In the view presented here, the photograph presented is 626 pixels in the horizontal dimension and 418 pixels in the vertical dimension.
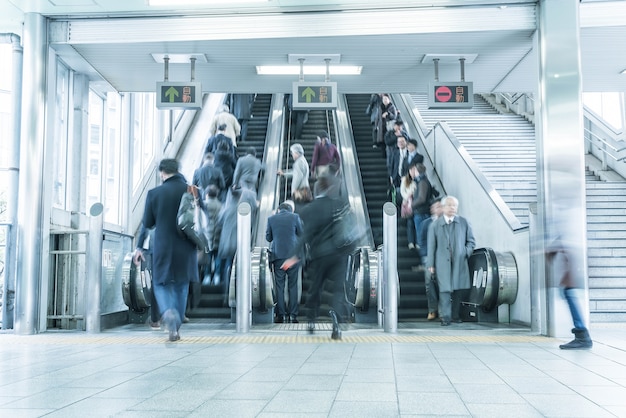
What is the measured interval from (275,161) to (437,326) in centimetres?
575

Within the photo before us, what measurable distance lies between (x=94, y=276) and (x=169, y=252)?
6.05 feet

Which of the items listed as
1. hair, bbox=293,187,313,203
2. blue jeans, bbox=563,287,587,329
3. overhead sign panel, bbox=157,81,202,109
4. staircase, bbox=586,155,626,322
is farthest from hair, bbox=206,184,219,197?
blue jeans, bbox=563,287,587,329

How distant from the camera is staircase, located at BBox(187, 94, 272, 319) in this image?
29.4 feet

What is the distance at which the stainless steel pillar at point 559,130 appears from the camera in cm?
662

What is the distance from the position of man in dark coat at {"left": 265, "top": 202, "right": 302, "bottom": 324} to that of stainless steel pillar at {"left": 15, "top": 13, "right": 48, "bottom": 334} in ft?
9.02

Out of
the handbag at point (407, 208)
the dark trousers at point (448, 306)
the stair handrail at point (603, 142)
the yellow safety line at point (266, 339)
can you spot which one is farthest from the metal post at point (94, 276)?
the stair handrail at point (603, 142)

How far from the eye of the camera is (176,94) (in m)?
8.92

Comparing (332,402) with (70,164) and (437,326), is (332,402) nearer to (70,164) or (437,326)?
(437,326)

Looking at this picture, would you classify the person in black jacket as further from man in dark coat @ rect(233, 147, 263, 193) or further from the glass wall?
the glass wall

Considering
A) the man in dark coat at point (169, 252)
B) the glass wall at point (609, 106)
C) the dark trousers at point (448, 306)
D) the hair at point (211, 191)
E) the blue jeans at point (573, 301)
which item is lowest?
the dark trousers at point (448, 306)

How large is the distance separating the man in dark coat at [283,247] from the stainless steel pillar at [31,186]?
2.75 m

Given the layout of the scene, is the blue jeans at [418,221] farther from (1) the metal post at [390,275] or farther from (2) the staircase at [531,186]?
(1) the metal post at [390,275]

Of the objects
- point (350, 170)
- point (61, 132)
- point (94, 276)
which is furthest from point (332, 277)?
point (350, 170)

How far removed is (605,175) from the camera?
12383 mm
